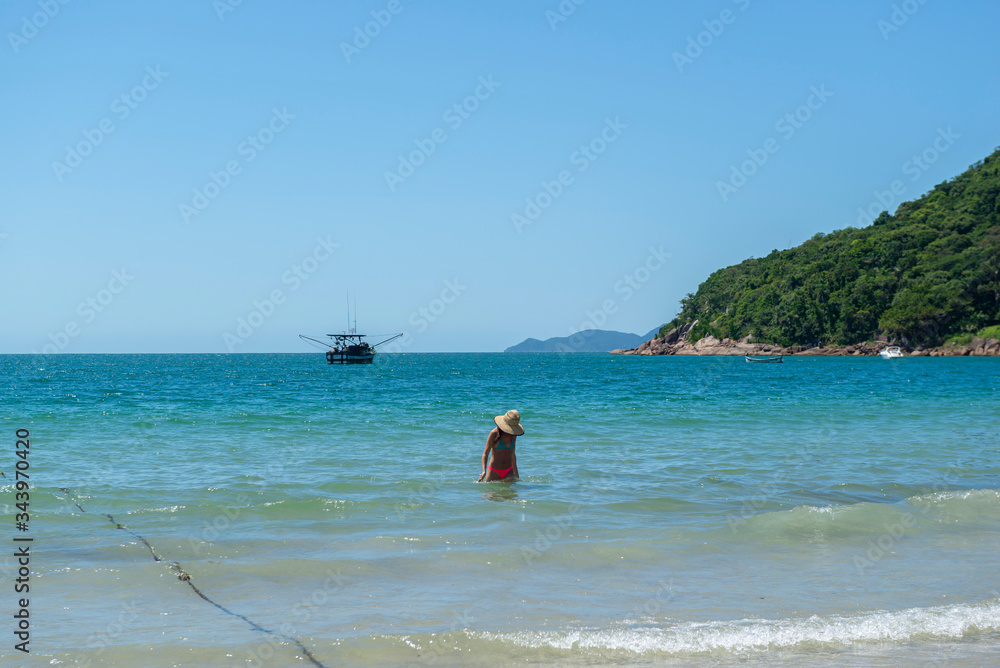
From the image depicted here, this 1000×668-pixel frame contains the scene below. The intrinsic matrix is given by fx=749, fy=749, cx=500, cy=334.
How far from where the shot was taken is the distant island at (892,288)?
4380 inches

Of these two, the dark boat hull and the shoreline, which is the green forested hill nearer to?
the shoreline

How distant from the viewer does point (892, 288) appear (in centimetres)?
12269

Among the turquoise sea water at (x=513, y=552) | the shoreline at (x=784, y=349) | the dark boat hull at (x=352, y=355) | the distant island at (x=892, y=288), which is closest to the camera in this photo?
the turquoise sea water at (x=513, y=552)

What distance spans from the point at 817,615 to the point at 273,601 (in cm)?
488

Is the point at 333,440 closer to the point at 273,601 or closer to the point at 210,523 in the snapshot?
the point at 210,523

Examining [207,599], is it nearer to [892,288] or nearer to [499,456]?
[499,456]

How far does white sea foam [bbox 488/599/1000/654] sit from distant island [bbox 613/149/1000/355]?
384 ft

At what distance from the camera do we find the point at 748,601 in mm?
6914

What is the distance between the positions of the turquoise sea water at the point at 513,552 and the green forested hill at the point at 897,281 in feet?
357

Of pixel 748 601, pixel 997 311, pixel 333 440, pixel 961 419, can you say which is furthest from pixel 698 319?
pixel 748 601

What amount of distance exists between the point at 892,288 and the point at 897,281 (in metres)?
1.34

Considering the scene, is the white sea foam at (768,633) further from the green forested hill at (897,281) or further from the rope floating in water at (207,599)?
the green forested hill at (897,281)

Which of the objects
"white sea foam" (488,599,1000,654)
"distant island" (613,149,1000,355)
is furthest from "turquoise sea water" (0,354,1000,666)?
"distant island" (613,149,1000,355)

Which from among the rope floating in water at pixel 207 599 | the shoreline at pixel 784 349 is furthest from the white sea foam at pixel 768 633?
the shoreline at pixel 784 349
